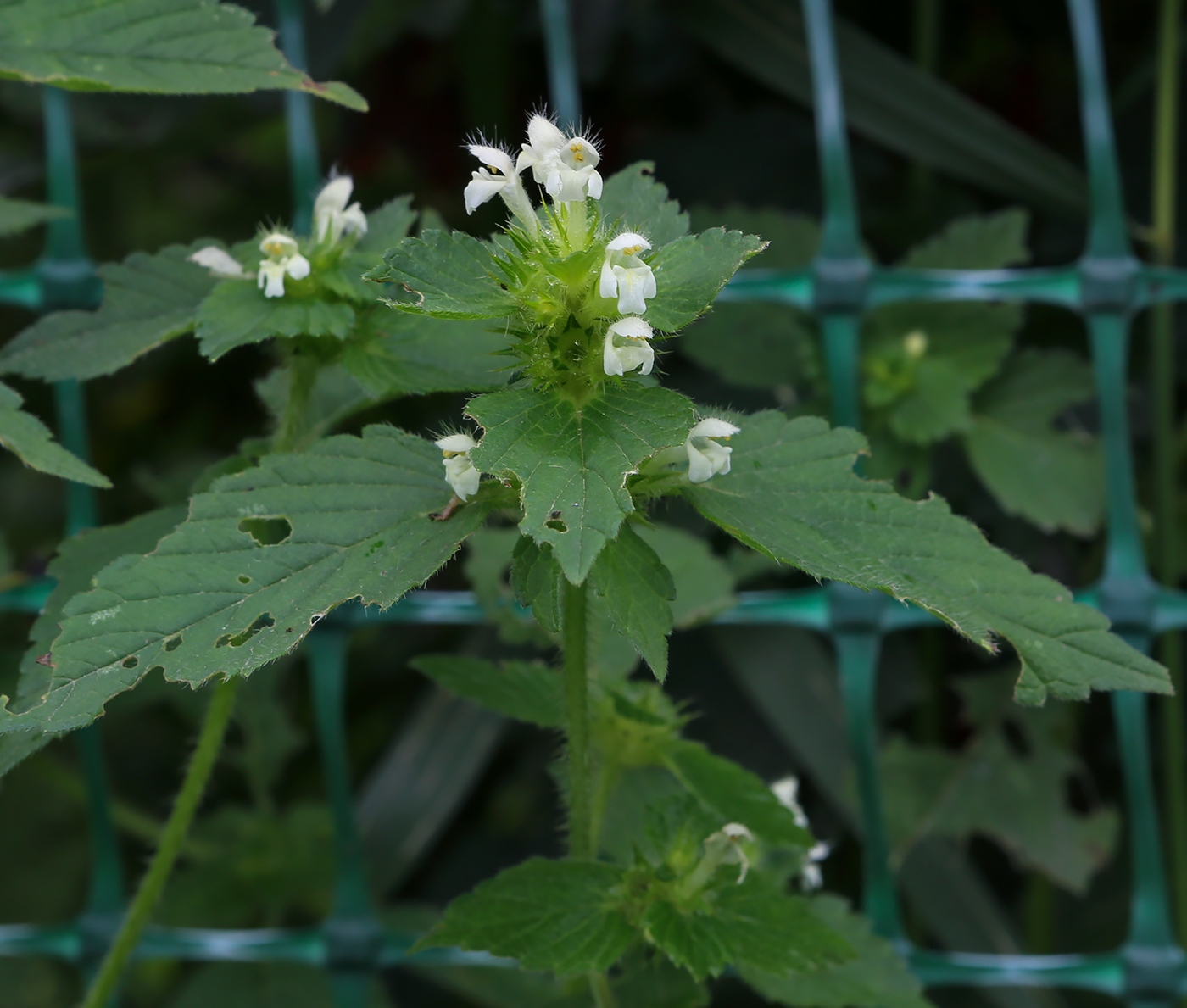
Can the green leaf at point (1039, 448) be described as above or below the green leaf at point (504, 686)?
above

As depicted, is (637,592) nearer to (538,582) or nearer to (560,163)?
(538,582)

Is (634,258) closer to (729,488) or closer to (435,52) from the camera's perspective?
(729,488)

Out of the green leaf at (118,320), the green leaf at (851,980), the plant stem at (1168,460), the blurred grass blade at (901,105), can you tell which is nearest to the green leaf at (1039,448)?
the plant stem at (1168,460)

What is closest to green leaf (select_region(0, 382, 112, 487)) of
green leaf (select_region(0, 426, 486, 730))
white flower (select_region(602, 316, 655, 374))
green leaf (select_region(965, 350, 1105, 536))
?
green leaf (select_region(0, 426, 486, 730))

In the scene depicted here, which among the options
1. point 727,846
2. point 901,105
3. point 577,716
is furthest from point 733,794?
point 901,105

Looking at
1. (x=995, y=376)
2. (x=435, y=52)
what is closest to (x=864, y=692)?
(x=995, y=376)

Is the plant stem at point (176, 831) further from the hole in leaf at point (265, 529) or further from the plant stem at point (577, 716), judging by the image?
the plant stem at point (577, 716)
